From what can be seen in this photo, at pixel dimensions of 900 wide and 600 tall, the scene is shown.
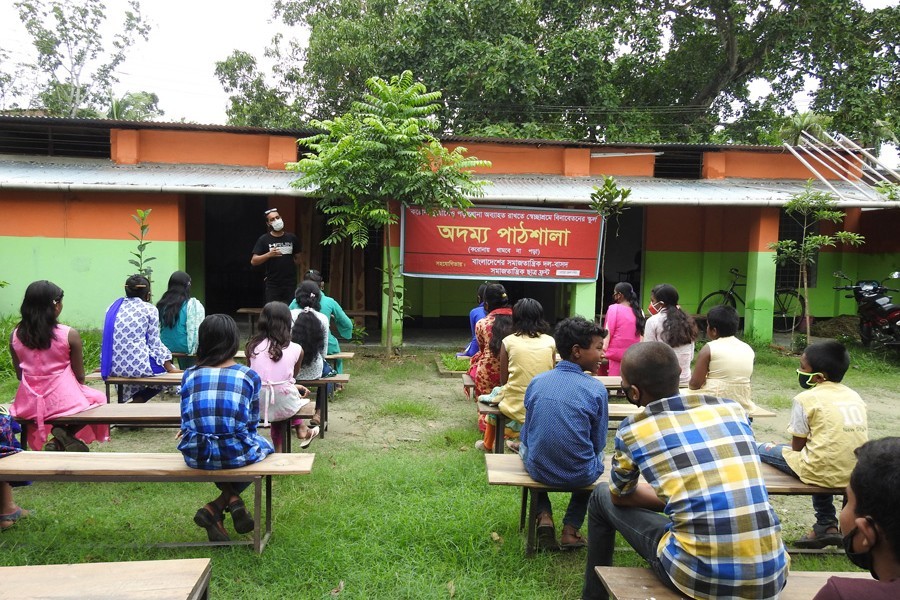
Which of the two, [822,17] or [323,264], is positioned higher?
[822,17]

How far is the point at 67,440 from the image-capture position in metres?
4.57

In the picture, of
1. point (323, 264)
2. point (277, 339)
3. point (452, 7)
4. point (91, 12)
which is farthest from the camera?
point (91, 12)

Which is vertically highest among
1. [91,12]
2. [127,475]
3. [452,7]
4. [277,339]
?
[91,12]

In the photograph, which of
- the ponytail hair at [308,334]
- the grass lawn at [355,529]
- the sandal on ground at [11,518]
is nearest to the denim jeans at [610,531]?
the grass lawn at [355,529]

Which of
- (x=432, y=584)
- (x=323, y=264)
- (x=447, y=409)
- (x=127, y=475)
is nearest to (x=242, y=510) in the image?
(x=127, y=475)

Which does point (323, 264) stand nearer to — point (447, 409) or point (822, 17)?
point (447, 409)

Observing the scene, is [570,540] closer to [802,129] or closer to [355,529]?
[355,529]

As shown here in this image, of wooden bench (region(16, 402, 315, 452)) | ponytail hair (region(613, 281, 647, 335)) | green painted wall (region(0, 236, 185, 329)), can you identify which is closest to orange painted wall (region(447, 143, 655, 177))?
green painted wall (region(0, 236, 185, 329))

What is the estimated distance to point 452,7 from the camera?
16.7 m

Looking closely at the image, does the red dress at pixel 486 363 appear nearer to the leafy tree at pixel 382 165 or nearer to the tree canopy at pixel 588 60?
the leafy tree at pixel 382 165

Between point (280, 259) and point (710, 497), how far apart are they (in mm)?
7372

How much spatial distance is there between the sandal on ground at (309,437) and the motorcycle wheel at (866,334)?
973 centimetres

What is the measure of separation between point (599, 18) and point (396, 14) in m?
5.90

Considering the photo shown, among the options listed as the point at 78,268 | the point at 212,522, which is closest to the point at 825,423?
the point at 212,522
